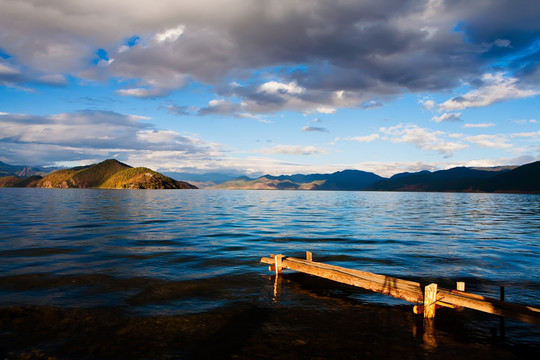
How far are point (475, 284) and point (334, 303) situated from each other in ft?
29.0

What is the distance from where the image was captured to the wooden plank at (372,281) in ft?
39.7

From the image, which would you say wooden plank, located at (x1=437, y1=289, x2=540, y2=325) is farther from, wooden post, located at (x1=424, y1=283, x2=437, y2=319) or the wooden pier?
wooden post, located at (x1=424, y1=283, x2=437, y2=319)

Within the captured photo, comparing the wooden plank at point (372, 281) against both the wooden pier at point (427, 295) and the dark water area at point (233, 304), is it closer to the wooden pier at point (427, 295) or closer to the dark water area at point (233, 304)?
the wooden pier at point (427, 295)

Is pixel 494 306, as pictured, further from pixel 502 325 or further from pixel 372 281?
pixel 372 281

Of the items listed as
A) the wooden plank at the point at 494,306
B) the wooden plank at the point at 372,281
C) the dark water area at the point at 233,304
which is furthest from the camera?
the wooden plank at the point at 372,281

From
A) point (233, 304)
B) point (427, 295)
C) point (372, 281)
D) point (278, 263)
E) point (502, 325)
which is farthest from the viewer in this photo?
point (278, 263)

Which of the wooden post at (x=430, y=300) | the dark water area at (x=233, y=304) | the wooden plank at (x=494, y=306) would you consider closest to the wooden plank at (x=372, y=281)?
the wooden post at (x=430, y=300)

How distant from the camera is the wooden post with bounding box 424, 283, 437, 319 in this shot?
37.0 ft

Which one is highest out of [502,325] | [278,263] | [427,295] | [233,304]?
[427,295]

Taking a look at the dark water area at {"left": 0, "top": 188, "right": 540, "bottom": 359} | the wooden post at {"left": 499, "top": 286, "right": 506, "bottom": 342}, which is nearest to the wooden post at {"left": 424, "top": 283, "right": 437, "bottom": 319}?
the dark water area at {"left": 0, "top": 188, "right": 540, "bottom": 359}

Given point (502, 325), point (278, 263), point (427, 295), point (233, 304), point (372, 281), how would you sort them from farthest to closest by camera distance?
1. point (278, 263)
2. point (372, 281)
3. point (233, 304)
4. point (427, 295)
5. point (502, 325)

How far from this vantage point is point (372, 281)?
13.0m

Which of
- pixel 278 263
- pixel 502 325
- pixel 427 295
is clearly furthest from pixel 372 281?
pixel 278 263

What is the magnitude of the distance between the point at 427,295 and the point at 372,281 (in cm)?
226
